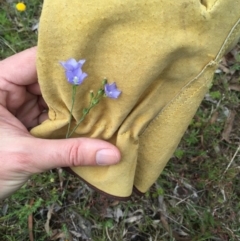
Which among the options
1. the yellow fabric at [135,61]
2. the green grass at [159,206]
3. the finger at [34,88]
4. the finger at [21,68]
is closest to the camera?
the yellow fabric at [135,61]

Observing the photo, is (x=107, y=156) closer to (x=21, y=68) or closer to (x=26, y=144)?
(x=26, y=144)

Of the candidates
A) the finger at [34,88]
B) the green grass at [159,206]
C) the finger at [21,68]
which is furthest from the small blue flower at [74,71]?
the green grass at [159,206]

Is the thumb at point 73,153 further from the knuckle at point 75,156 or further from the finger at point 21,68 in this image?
the finger at point 21,68

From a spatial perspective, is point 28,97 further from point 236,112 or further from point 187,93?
point 236,112

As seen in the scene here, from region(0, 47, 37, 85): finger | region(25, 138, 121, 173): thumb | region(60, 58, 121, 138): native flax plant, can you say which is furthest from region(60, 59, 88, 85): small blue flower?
region(0, 47, 37, 85): finger

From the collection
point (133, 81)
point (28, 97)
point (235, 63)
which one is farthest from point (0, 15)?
point (133, 81)

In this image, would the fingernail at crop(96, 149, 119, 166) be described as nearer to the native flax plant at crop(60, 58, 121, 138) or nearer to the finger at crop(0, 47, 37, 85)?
the native flax plant at crop(60, 58, 121, 138)

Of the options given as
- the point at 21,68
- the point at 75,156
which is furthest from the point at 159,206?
the point at 21,68
